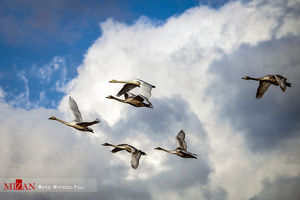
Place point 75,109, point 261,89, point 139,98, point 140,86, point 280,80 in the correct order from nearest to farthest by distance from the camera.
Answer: point 140,86 < point 280,80 < point 75,109 < point 139,98 < point 261,89

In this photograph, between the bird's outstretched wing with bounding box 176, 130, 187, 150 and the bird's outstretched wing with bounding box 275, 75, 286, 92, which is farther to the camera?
the bird's outstretched wing with bounding box 176, 130, 187, 150

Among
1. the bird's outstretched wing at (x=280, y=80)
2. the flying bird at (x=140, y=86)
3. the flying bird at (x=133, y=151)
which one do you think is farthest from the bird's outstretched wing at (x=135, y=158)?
the bird's outstretched wing at (x=280, y=80)

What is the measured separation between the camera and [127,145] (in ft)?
134

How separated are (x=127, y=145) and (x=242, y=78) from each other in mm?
15945

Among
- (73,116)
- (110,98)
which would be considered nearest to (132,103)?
(110,98)

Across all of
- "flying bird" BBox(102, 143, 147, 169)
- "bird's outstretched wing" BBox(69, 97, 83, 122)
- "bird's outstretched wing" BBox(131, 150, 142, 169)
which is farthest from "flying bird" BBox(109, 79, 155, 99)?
"bird's outstretched wing" BBox(131, 150, 142, 169)

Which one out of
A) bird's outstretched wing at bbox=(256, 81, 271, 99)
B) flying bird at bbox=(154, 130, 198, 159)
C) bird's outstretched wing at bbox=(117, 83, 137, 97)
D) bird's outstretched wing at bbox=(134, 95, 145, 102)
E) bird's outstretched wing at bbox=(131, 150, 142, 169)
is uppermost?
bird's outstretched wing at bbox=(117, 83, 137, 97)

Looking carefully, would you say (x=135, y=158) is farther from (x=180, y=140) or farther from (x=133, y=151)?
(x=180, y=140)

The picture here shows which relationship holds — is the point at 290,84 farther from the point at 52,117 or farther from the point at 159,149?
the point at 52,117

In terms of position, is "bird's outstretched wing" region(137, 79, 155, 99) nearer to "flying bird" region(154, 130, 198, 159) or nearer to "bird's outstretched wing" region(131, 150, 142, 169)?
"bird's outstretched wing" region(131, 150, 142, 169)

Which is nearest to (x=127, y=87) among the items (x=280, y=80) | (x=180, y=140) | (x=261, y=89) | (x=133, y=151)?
(x=133, y=151)

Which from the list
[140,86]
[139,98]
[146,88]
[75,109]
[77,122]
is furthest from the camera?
[139,98]

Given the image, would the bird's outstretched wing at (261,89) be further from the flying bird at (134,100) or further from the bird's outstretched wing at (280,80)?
the flying bird at (134,100)

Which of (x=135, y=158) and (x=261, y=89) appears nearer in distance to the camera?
(x=135, y=158)
